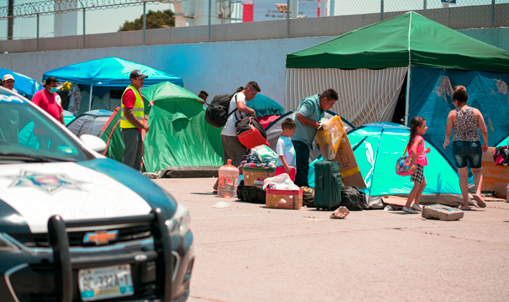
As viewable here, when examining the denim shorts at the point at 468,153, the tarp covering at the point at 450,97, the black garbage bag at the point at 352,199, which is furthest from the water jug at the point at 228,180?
the tarp covering at the point at 450,97

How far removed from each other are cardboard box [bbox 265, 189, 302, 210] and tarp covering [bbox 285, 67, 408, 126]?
3514 mm

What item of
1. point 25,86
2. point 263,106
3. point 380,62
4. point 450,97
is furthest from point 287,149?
point 25,86

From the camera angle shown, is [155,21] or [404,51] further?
[155,21]

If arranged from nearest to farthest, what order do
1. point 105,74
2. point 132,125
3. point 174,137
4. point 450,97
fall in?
point 132,125 → point 450,97 → point 174,137 → point 105,74

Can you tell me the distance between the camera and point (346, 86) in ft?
36.9

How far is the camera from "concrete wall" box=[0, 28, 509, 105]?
58.0 ft

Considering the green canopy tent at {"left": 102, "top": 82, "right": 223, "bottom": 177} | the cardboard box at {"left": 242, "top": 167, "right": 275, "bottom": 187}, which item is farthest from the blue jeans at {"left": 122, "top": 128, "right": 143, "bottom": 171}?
the green canopy tent at {"left": 102, "top": 82, "right": 223, "bottom": 177}

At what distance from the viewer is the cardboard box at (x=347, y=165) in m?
8.56

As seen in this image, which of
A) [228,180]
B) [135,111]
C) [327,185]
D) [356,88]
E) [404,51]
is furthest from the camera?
[356,88]

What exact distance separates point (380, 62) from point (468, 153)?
8.55 feet

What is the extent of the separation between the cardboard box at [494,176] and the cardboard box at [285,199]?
406 cm

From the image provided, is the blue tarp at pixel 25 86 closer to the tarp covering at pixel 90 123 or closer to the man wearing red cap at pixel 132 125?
the tarp covering at pixel 90 123

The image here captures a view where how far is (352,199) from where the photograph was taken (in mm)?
8164

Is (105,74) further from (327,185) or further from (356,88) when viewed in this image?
(327,185)
